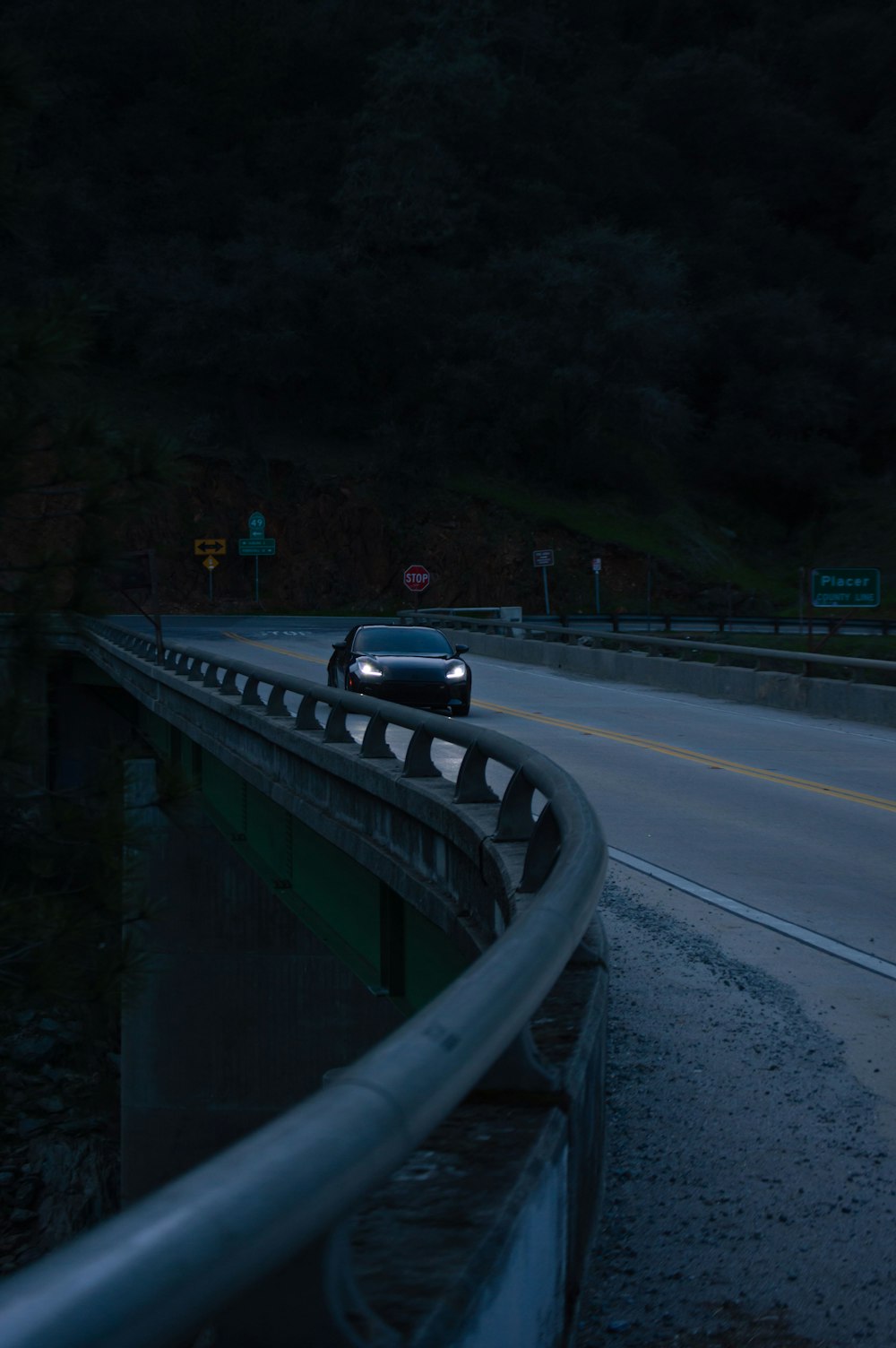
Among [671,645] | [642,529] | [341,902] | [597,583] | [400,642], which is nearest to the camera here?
[341,902]

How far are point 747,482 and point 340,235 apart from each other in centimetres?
2721

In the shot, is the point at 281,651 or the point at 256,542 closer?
the point at 281,651

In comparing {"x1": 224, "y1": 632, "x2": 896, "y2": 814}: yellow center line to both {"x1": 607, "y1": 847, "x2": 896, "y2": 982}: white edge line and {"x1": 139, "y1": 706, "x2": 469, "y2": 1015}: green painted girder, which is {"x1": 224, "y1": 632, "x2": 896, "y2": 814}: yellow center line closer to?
{"x1": 607, "y1": 847, "x2": 896, "y2": 982}: white edge line

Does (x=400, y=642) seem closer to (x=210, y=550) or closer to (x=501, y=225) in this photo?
(x=210, y=550)

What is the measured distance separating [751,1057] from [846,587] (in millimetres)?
22763

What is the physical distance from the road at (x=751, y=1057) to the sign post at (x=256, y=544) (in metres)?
54.2

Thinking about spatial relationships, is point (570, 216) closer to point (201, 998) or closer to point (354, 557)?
point (354, 557)

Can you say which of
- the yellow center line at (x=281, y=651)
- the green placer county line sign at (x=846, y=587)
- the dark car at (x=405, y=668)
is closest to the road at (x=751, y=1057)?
the dark car at (x=405, y=668)

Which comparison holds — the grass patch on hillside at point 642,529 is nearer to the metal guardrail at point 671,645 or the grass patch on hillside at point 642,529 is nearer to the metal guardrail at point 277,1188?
the metal guardrail at point 671,645

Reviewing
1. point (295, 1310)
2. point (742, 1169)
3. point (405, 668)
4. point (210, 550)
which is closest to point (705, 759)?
point (405, 668)

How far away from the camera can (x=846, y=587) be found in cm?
2756

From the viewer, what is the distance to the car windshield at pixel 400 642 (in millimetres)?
23828

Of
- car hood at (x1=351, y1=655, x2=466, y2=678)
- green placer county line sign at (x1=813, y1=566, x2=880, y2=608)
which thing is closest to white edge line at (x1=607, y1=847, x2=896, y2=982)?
car hood at (x1=351, y1=655, x2=466, y2=678)

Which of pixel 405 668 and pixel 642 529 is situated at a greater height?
pixel 642 529
